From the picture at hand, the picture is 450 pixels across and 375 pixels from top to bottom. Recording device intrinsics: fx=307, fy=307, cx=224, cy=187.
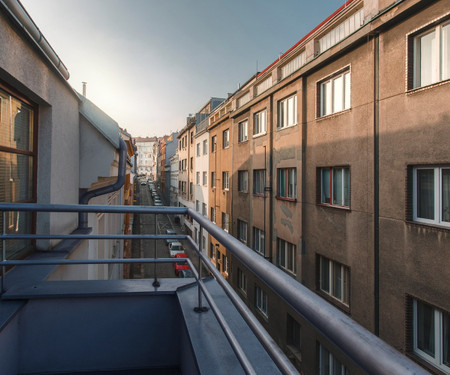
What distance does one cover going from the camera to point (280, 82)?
12750 millimetres

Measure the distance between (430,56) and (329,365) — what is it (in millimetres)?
8593

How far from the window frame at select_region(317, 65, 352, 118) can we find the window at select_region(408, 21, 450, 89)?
1.94m

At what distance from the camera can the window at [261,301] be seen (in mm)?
14216

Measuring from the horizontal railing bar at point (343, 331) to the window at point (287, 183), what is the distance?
Answer: 11.5 m

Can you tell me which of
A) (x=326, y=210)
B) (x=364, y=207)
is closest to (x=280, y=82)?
(x=326, y=210)

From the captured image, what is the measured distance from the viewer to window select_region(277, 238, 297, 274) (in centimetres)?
1232

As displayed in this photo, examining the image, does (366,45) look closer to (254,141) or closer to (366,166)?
(366,166)

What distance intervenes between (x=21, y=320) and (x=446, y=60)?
8278mm

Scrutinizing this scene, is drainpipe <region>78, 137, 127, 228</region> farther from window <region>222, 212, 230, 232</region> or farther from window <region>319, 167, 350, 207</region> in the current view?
window <region>222, 212, 230, 232</region>

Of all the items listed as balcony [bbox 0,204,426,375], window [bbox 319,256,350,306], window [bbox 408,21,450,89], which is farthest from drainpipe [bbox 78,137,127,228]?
window [bbox 319,256,350,306]

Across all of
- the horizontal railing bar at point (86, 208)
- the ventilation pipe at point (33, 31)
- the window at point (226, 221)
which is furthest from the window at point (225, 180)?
the horizontal railing bar at point (86, 208)

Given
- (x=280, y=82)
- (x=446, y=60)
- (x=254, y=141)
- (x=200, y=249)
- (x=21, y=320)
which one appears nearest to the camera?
(x=200, y=249)

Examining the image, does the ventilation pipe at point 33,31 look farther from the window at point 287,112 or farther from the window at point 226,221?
the window at point 226,221

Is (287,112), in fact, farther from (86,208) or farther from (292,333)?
(86,208)
